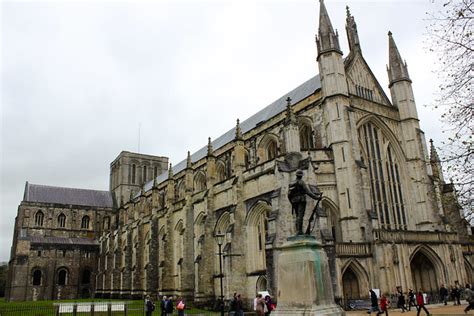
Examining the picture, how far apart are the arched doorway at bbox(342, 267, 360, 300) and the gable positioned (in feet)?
42.3

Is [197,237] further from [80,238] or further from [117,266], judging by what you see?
[80,238]

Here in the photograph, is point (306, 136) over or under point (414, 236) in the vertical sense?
over

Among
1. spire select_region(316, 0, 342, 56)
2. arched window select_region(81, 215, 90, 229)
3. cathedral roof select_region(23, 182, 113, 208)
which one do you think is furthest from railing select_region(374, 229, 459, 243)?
cathedral roof select_region(23, 182, 113, 208)

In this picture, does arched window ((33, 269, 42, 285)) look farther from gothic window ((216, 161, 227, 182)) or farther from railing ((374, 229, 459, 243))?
railing ((374, 229, 459, 243))

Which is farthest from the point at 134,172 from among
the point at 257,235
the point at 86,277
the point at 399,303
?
the point at 399,303

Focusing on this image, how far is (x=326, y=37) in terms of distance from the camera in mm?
28594

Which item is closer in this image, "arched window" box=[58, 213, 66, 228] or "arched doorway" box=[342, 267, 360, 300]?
"arched doorway" box=[342, 267, 360, 300]

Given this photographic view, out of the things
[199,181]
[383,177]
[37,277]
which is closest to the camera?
[383,177]

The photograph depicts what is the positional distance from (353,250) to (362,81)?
1389 cm

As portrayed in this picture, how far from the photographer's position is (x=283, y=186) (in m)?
21.9

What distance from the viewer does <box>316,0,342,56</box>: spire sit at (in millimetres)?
28234

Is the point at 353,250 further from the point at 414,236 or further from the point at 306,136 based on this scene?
the point at 306,136

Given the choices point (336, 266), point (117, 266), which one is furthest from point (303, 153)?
point (117, 266)

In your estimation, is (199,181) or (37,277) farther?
(37,277)
